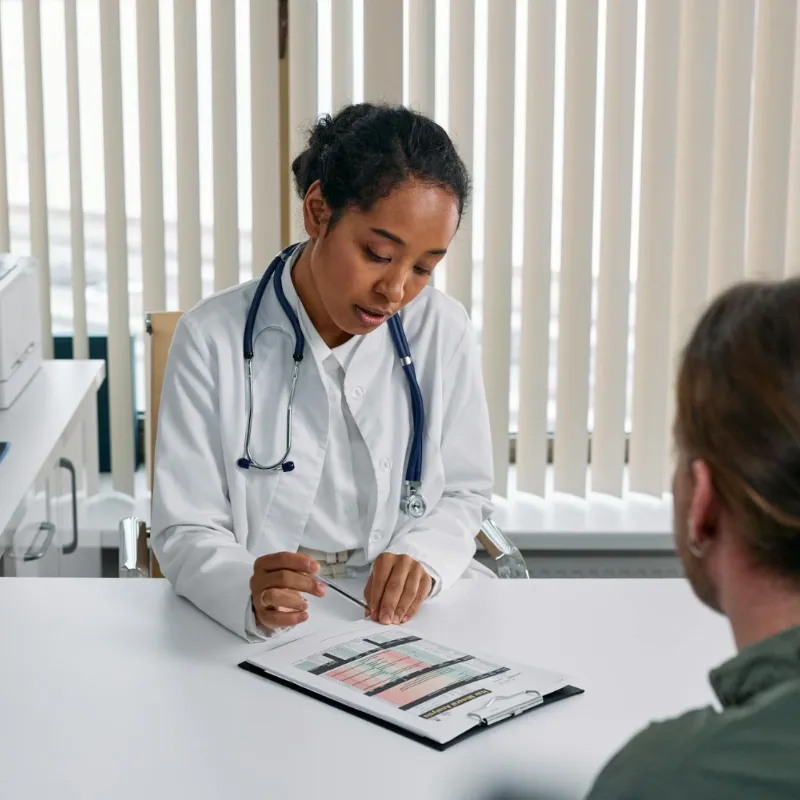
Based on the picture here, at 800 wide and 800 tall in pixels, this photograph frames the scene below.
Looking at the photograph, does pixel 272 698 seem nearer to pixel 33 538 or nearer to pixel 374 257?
pixel 374 257

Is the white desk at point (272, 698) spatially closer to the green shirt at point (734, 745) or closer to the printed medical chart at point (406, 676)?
the printed medical chart at point (406, 676)

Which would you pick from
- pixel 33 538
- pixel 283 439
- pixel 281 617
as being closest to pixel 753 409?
pixel 281 617

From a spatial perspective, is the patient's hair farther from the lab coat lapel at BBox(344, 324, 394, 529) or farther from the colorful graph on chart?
the lab coat lapel at BBox(344, 324, 394, 529)

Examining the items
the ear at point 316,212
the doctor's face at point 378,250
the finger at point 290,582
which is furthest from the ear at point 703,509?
the ear at point 316,212

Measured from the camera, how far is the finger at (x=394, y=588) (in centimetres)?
137

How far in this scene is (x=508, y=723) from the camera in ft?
3.65

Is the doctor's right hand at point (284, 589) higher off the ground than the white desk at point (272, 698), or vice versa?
the doctor's right hand at point (284, 589)

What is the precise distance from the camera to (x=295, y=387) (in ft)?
5.37

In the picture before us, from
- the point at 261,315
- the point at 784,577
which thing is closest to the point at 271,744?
the point at 784,577

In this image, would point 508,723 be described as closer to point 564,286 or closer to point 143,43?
point 564,286

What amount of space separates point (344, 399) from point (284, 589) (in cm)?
45

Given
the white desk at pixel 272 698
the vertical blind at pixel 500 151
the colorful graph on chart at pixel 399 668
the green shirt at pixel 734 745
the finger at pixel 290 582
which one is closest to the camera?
the green shirt at pixel 734 745

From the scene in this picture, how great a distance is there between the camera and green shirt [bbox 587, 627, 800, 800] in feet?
1.99

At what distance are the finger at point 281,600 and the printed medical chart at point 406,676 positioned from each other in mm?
45
